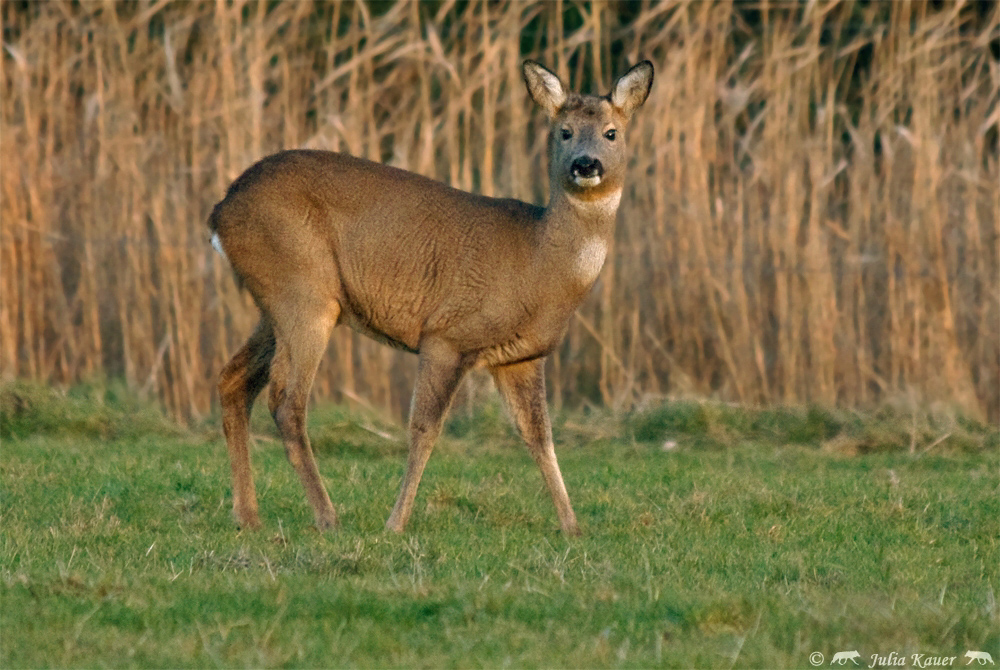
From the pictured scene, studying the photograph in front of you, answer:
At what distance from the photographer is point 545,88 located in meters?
7.49

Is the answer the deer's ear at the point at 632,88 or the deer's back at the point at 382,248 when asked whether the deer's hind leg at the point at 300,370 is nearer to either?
the deer's back at the point at 382,248

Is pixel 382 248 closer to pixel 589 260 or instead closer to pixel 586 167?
pixel 589 260

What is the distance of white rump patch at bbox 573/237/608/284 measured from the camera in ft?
24.1

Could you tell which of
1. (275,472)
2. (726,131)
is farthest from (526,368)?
(726,131)

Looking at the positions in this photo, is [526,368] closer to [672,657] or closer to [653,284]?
Answer: [672,657]

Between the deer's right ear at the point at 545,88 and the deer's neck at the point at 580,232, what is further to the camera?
the deer's right ear at the point at 545,88

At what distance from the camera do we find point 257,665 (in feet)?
14.7

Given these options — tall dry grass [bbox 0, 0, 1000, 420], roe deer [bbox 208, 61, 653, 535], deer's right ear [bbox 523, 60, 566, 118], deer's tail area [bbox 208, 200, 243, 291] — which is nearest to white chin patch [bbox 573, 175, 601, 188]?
roe deer [bbox 208, 61, 653, 535]

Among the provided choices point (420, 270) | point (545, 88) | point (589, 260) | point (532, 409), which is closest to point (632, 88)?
point (545, 88)

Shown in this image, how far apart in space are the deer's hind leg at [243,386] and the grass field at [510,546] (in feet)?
1.10

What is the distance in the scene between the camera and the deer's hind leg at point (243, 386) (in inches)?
296

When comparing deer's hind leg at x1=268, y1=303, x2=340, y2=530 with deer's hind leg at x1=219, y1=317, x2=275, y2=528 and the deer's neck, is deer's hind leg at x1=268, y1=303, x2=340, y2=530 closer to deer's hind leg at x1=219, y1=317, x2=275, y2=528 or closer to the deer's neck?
deer's hind leg at x1=219, y1=317, x2=275, y2=528

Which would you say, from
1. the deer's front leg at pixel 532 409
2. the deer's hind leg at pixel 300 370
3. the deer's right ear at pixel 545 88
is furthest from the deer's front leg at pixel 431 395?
the deer's right ear at pixel 545 88

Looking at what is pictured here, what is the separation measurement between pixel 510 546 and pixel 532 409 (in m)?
1.01
